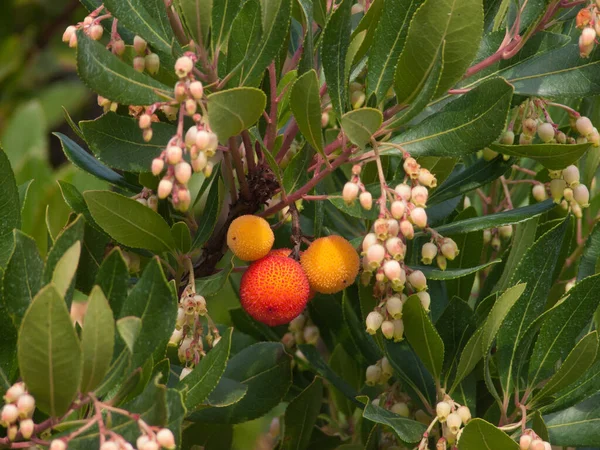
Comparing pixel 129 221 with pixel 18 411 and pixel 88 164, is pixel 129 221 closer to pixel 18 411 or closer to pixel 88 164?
pixel 88 164

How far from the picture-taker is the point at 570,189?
150cm

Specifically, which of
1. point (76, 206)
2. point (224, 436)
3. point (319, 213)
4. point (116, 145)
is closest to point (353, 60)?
point (319, 213)

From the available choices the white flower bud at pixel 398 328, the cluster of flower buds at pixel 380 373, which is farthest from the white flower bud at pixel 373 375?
the white flower bud at pixel 398 328

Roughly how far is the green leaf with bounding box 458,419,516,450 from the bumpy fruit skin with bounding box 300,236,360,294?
280mm

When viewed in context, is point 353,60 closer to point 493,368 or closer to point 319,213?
point 319,213

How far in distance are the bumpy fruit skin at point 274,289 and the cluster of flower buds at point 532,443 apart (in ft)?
1.25

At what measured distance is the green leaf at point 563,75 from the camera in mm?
1366

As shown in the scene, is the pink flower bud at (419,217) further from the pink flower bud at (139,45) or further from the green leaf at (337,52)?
the pink flower bud at (139,45)

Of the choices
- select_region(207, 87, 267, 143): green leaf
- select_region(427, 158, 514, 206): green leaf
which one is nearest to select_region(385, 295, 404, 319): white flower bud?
select_region(427, 158, 514, 206): green leaf

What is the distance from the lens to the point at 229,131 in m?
1.22

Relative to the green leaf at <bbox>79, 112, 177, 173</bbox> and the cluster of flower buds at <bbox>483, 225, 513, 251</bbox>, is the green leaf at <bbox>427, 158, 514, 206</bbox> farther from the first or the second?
the green leaf at <bbox>79, 112, 177, 173</bbox>

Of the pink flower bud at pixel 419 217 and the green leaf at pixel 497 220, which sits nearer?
the pink flower bud at pixel 419 217

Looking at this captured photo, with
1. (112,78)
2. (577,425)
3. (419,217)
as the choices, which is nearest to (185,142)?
(112,78)

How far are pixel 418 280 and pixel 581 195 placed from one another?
336 millimetres
